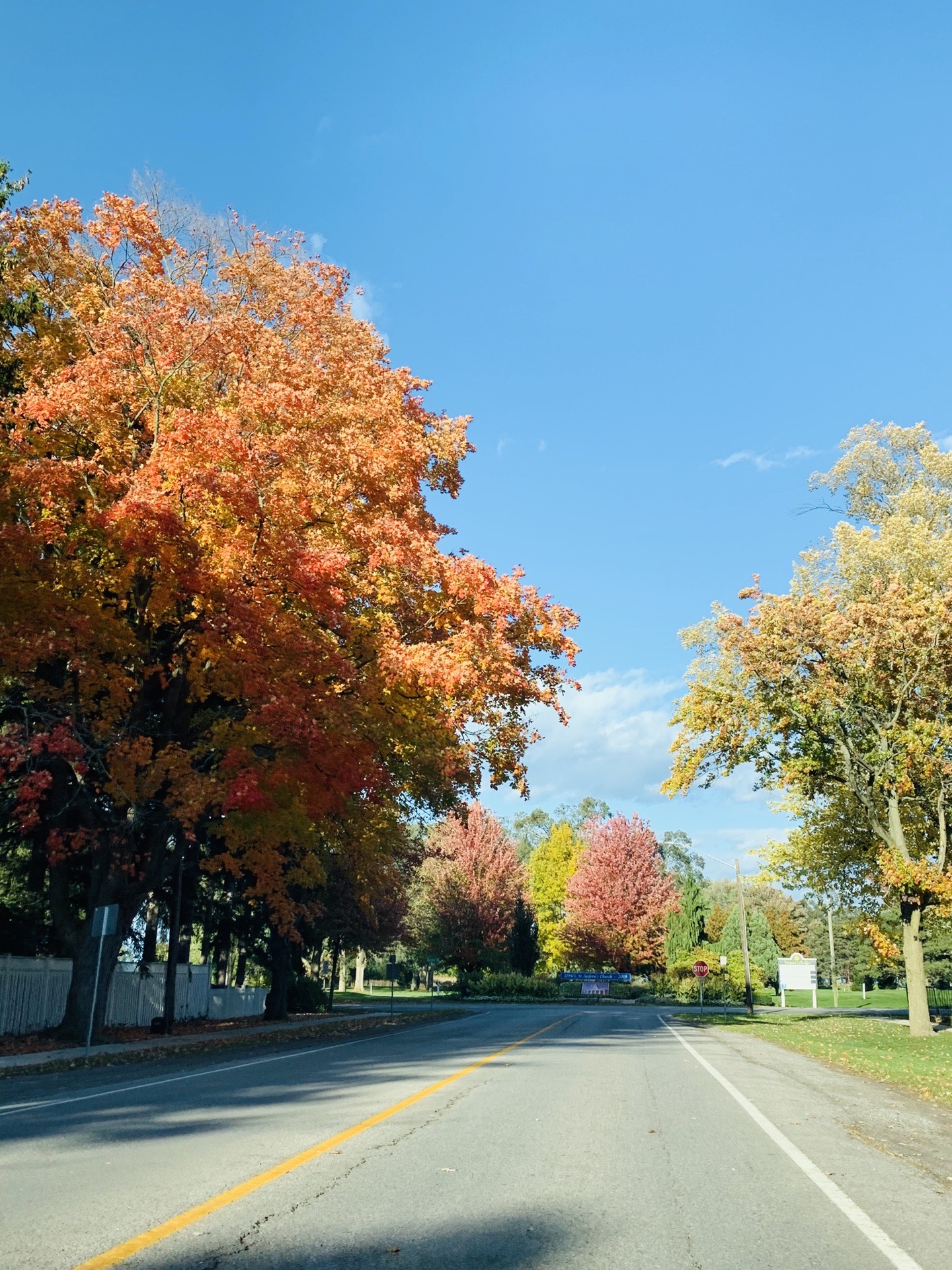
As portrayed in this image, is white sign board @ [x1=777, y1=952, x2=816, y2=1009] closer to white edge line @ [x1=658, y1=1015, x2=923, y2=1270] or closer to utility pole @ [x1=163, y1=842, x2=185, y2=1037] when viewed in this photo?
utility pole @ [x1=163, y1=842, x2=185, y2=1037]

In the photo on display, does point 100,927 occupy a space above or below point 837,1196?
above

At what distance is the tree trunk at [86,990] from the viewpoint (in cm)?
2112

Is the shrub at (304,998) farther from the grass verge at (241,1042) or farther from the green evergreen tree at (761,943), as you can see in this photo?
the green evergreen tree at (761,943)

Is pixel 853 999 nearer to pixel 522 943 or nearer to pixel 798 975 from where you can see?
pixel 798 975

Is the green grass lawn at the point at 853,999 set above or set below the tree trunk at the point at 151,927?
below

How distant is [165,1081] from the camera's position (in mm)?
12961

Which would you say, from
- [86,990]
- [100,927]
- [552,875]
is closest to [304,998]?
[86,990]

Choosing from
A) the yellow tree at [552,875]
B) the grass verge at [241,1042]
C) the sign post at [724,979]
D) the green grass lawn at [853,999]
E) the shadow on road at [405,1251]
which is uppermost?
the yellow tree at [552,875]

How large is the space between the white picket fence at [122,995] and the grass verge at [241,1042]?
374 centimetres

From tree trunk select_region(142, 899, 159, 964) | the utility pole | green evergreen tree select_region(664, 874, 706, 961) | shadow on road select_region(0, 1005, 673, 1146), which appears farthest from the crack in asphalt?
green evergreen tree select_region(664, 874, 706, 961)

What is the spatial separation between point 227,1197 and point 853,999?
254 feet

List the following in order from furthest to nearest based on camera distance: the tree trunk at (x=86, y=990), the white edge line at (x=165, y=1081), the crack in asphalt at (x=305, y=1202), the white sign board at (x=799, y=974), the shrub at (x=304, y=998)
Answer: the white sign board at (x=799, y=974) → the shrub at (x=304, y=998) → the tree trunk at (x=86, y=990) → the white edge line at (x=165, y=1081) → the crack in asphalt at (x=305, y=1202)

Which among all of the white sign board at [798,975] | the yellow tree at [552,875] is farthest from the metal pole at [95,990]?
the yellow tree at [552,875]

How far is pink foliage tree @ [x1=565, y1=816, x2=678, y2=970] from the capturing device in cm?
6562
